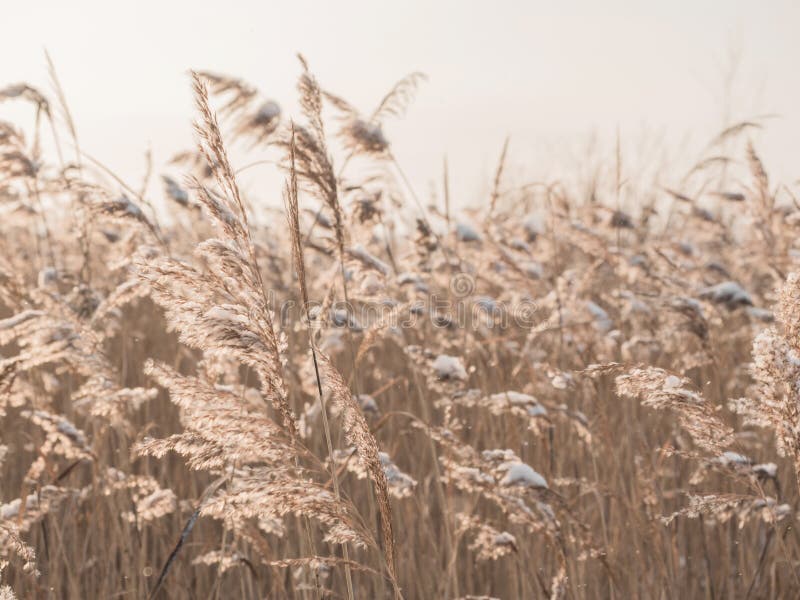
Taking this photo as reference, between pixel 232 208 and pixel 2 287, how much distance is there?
1.56 m

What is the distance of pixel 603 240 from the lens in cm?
363

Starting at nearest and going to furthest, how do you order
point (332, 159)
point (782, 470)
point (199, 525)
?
point (332, 159)
point (199, 525)
point (782, 470)

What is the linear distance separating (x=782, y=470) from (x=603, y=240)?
1223 mm

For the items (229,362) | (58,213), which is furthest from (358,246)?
(58,213)

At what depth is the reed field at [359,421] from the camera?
1.34 meters

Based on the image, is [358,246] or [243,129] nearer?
[358,246]

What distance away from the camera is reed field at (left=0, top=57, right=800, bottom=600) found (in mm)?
1342

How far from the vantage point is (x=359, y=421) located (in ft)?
4.23

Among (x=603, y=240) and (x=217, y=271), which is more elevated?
(x=603, y=240)

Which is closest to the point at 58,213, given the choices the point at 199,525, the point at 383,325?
the point at 199,525

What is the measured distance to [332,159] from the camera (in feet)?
6.40

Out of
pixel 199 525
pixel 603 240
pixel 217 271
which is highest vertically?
pixel 603 240

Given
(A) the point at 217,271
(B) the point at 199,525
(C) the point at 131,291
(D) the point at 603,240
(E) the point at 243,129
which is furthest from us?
(D) the point at 603,240

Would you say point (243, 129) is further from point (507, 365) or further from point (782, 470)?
point (782, 470)
